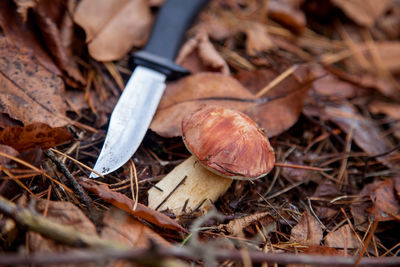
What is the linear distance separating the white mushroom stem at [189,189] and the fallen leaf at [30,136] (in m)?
0.56

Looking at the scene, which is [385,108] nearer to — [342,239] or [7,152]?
[342,239]

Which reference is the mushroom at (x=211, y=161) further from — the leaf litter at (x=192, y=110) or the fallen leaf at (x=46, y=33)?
the fallen leaf at (x=46, y=33)

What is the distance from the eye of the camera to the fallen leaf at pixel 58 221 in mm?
1129

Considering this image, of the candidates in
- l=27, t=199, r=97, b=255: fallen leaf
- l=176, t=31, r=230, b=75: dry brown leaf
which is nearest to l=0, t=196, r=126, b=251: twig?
l=27, t=199, r=97, b=255: fallen leaf

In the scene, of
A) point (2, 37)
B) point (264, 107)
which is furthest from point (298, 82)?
point (2, 37)

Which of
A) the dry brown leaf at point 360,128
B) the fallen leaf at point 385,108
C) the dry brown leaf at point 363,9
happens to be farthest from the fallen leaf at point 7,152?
the dry brown leaf at point 363,9

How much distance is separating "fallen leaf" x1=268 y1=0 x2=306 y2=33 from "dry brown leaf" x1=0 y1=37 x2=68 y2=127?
2.21 meters

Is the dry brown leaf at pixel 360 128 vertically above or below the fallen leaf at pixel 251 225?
below

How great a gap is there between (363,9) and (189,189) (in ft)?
10.0

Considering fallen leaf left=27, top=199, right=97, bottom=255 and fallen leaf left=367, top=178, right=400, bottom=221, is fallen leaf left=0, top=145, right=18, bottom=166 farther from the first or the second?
fallen leaf left=367, top=178, right=400, bottom=221

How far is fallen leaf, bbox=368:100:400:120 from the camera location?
8.85ft

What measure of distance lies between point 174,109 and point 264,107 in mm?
616

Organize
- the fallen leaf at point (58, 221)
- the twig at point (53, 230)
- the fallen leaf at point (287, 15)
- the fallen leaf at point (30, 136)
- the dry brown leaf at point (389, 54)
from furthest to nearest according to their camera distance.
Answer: the dry brown leaf at point (389, 54) < the fallen leaf at point (287, 15) < the fallen leaf at point (30, 136) < the fallen leaf at point (58, 221) < the twig at point (53, 230)

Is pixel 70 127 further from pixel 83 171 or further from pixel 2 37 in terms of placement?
pixel 2 37
